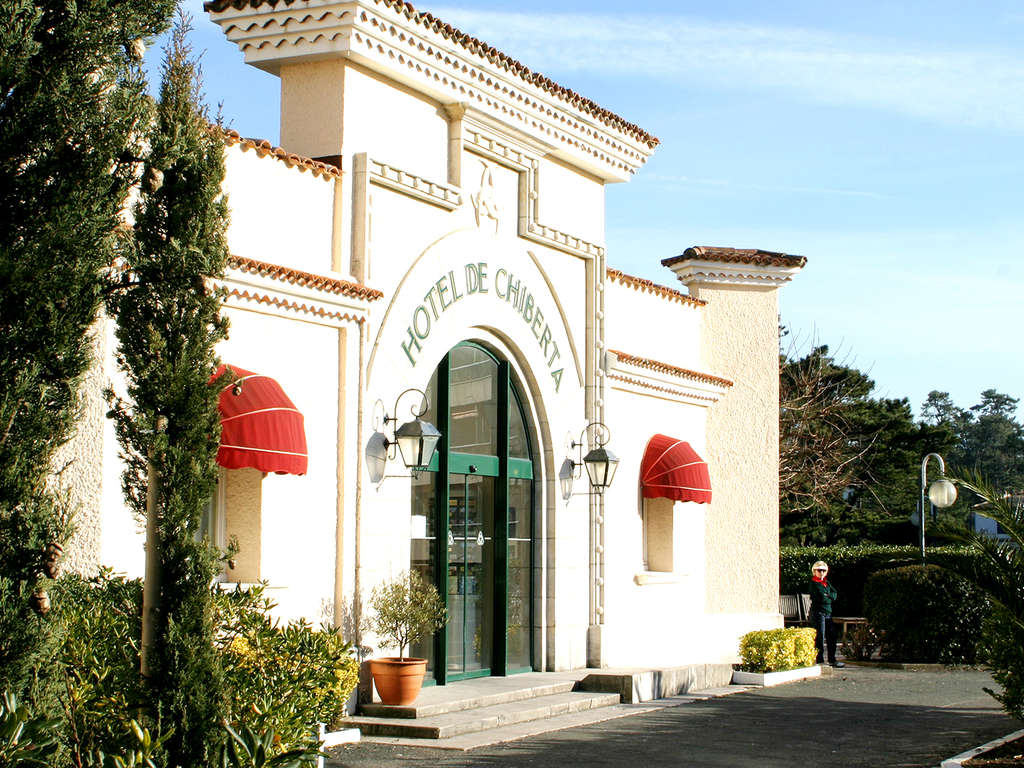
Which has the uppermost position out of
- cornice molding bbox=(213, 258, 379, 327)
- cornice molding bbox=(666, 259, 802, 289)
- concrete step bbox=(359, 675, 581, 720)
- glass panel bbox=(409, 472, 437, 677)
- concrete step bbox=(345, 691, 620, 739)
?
cornice molding bbox=(666, 259, 802, 289)

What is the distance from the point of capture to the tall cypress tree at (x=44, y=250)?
704 centimetres

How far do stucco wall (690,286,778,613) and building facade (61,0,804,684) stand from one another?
2.1 inches

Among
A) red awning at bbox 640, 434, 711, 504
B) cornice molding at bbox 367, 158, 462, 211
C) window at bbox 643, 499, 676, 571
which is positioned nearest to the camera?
cornice molding at bbox 367, 158, 462, 211

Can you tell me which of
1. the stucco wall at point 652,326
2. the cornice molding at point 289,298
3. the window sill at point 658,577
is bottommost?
the window sill at point 658,577

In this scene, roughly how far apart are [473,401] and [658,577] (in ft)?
15.7

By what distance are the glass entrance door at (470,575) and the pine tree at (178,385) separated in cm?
763

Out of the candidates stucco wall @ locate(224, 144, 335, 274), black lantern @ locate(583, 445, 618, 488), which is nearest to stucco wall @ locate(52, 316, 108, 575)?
stucco wall @ locate(224, 144, 335, 274)

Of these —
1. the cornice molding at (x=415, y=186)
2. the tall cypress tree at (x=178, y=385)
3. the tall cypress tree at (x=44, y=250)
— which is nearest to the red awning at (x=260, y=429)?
the cornice molding at (x=415, y=186)

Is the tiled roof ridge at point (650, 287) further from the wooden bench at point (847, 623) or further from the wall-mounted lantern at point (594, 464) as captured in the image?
the wooden bench at point (847, 623)

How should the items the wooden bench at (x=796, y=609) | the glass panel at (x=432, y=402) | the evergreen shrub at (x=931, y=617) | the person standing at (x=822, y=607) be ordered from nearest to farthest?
1. the glass panel at (x=432, y=402)
2. the person standing at (x=822, y=607)
3. the evergreen shrub at (x=931, y=617)
4. the wooden bench at (x=796, y=609)

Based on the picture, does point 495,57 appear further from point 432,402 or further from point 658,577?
point 658,577

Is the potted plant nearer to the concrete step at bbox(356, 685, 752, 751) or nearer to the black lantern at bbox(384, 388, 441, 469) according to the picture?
the concrete step at bbox(356, 685, 752, 751)

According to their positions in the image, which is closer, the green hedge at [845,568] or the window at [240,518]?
the window at [240,518]

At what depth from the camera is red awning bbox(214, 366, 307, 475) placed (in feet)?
37.3
